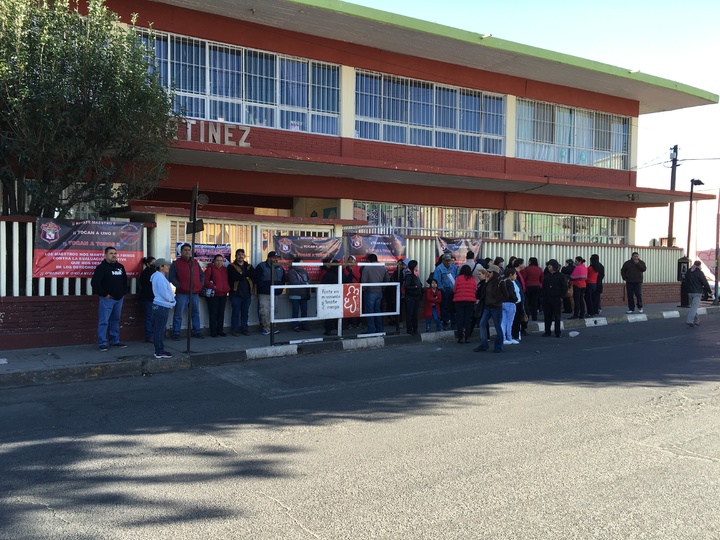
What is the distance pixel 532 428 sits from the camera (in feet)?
20.2

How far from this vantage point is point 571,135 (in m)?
21.3

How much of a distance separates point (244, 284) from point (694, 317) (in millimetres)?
11329

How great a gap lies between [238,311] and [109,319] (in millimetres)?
2703

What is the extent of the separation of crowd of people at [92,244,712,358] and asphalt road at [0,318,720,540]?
6.93ft

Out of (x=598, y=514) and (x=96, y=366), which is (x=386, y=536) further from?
(x=96, y=366)

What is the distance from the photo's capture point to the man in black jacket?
13.1 m

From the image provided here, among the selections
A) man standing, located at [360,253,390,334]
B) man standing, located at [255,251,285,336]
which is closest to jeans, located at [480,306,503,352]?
man standing, located at [360,253,390,334]

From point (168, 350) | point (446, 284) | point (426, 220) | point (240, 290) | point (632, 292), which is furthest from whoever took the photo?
point (426, 220)

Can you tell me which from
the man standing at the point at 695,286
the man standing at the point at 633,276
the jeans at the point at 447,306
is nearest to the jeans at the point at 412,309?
the jeans at the point at 447,306

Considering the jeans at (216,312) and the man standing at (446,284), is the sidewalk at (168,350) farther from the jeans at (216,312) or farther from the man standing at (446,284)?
the man standing at (446,284)

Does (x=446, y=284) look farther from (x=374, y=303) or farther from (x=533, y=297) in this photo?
(x=533, y=297)

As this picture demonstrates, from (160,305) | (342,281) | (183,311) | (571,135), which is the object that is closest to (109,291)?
(160,305)

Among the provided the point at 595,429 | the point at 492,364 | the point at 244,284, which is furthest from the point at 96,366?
the point at 595,429

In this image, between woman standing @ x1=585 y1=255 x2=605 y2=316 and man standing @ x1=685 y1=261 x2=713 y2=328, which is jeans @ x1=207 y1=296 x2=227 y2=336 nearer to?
woman standing @ x1=585 y1=255 x2=605 y2=316
